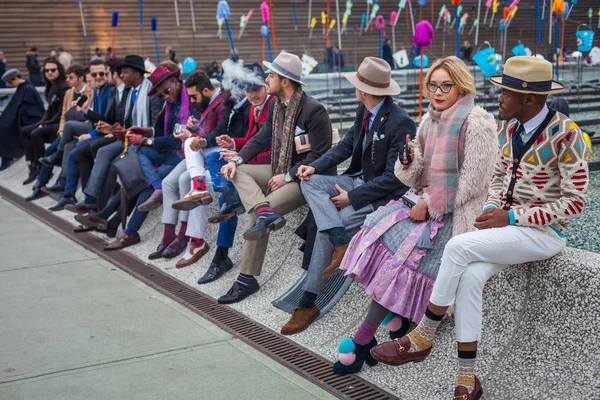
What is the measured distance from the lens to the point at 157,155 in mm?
6387

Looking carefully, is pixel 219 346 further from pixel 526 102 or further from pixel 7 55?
pixel 7 55

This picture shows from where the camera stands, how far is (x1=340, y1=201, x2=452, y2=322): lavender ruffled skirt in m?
3.33

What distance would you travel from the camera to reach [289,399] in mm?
3289

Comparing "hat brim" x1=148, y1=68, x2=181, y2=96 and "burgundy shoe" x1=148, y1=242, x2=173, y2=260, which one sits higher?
"hat brim" x1=148, y1=68, x2=181, y2=96

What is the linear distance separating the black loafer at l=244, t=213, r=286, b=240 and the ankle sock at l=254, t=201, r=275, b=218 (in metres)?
0.02

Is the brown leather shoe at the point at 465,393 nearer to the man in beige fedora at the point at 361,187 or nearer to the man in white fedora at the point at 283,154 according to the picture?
the man in beige fedora at the point at 361,187

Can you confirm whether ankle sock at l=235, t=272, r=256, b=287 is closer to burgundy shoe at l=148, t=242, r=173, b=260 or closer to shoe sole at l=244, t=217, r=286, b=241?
shoe sole at l=244, t=217, r=286, b=241

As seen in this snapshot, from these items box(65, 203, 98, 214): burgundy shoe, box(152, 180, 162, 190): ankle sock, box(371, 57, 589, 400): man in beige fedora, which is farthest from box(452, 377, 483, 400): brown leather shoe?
→ box(65, 203, 98, 214): burgundy shoe

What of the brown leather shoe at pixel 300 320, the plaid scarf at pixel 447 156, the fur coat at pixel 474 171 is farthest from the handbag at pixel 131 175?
the fur coat at pixel 474 171

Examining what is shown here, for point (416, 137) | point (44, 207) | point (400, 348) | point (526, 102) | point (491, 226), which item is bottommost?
point (44, 207)

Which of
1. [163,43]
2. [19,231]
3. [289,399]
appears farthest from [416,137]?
[163,43]

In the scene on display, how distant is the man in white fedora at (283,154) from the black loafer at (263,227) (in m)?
0.10

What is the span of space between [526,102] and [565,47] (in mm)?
12108

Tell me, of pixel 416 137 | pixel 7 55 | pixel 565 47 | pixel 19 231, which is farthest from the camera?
pixel 7 55
